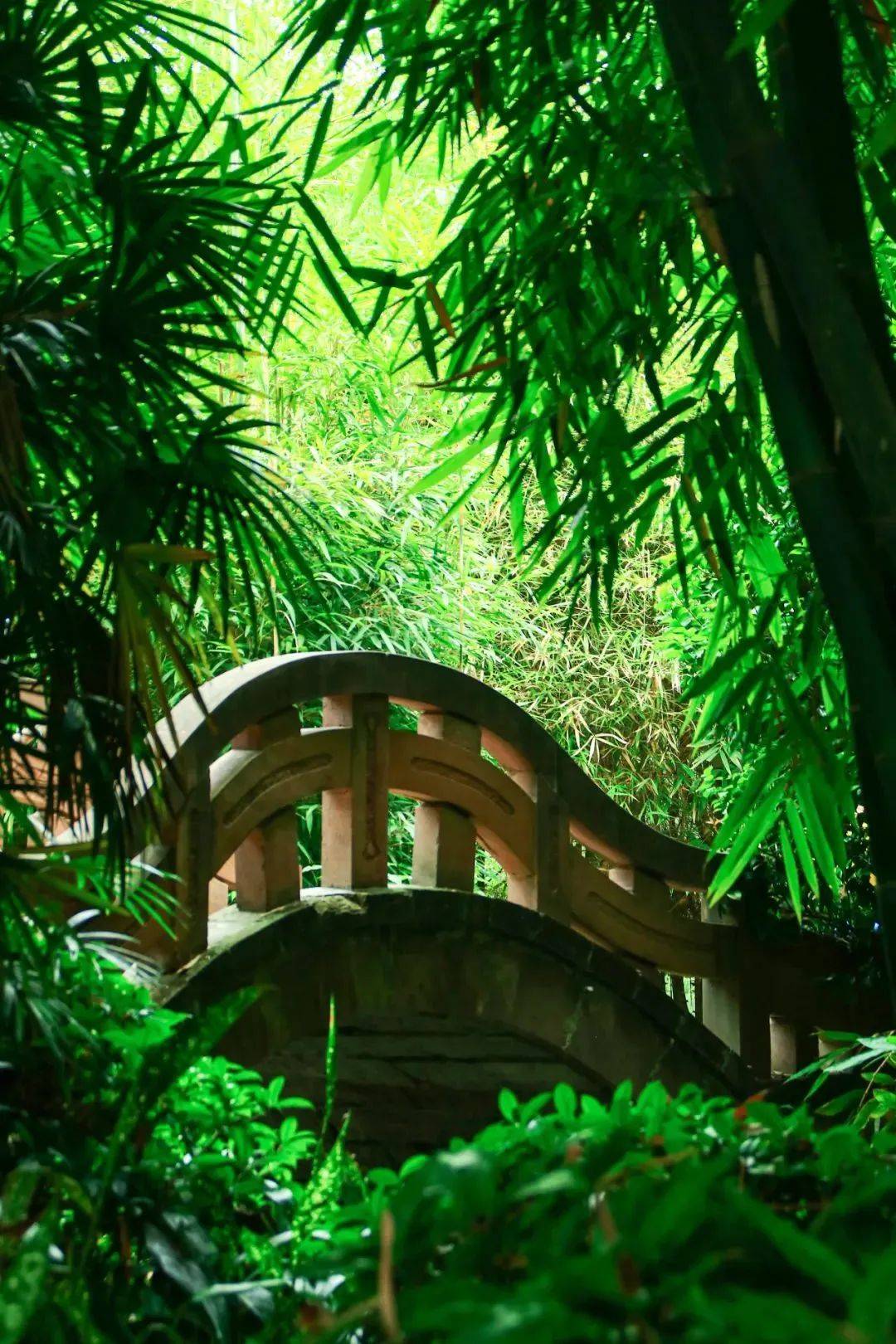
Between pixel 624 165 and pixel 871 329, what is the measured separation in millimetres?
733

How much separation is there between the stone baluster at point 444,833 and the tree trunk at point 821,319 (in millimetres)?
2262

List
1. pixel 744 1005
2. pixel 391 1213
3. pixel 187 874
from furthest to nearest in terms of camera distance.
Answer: pixel 744 1005 < pixel 187 874 < pixel 391 1213

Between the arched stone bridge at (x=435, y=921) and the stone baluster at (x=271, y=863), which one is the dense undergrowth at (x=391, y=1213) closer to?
the arched stone bridge at (x=435, y=921)

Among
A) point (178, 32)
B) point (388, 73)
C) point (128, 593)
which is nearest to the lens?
point (128, 593)

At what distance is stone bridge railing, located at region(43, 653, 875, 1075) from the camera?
10.3 ft

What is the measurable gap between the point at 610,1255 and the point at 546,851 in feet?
11.3

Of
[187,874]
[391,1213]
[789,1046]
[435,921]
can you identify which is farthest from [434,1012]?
[391,1213]

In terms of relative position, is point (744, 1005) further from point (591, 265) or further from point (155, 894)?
point (591, 265)

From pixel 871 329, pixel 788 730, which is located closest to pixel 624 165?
pixel 871 329

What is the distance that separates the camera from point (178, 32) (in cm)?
547

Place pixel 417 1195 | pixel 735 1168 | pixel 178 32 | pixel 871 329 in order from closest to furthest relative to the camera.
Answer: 1. pixel 417 1195
2. pixel 735 1168
3. pixel 871 329
4. pixel 178 32

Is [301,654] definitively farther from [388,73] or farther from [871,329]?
[871,329]

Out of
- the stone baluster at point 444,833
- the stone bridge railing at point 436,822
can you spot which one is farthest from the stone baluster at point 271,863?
the stone baluster at point 444,833

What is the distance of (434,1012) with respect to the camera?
12.6 ft
